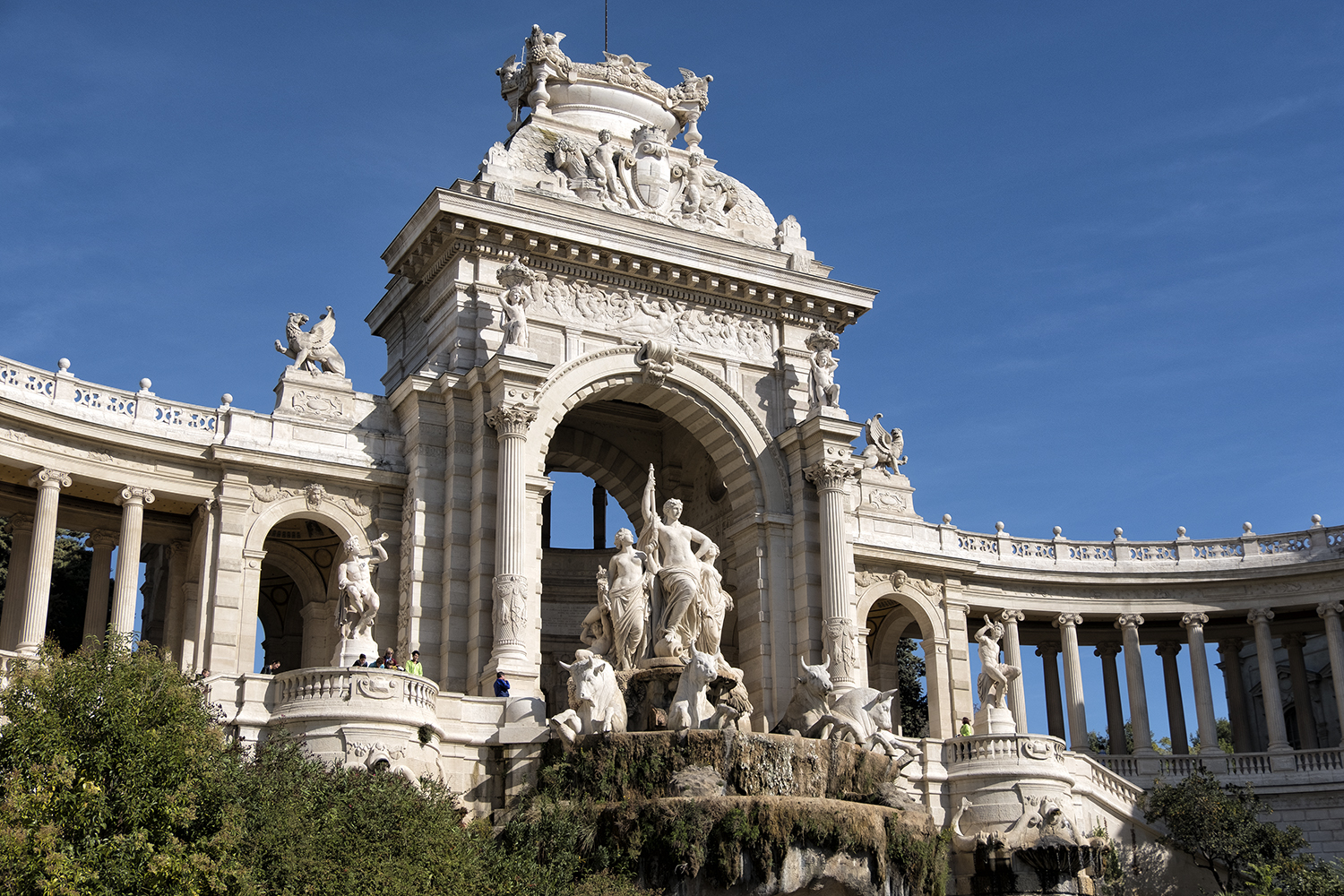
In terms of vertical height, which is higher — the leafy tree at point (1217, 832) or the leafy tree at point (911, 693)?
the leafy tree at point (911, 693)

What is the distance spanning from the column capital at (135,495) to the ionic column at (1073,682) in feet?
92.7

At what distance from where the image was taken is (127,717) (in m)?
21.1

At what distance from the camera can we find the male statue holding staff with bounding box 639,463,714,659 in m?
33.5

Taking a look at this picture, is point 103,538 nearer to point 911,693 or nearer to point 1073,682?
point 1073,682

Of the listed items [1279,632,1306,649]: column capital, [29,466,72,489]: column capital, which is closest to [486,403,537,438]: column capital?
[29,466,72,489]: column capital

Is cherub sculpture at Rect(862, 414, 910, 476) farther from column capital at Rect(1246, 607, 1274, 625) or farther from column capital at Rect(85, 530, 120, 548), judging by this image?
column capital at Rect(85, 530, 120, 548)

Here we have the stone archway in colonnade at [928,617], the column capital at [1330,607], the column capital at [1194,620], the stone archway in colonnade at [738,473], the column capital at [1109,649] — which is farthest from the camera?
the column capital at [1109,649]

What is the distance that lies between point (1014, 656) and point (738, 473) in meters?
12.6

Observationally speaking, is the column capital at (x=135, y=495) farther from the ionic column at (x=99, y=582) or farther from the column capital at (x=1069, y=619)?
the column capital at (x=1069, y=619)

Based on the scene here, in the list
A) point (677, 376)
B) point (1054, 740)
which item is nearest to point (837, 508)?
point (677, 376)

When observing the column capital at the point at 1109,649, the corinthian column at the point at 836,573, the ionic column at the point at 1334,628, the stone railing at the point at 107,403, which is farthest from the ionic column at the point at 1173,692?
the stone railing at the point at 107,403

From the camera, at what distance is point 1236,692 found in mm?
51250

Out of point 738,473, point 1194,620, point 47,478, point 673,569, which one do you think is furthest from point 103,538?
point 1194,620

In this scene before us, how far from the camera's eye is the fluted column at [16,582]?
117ft
